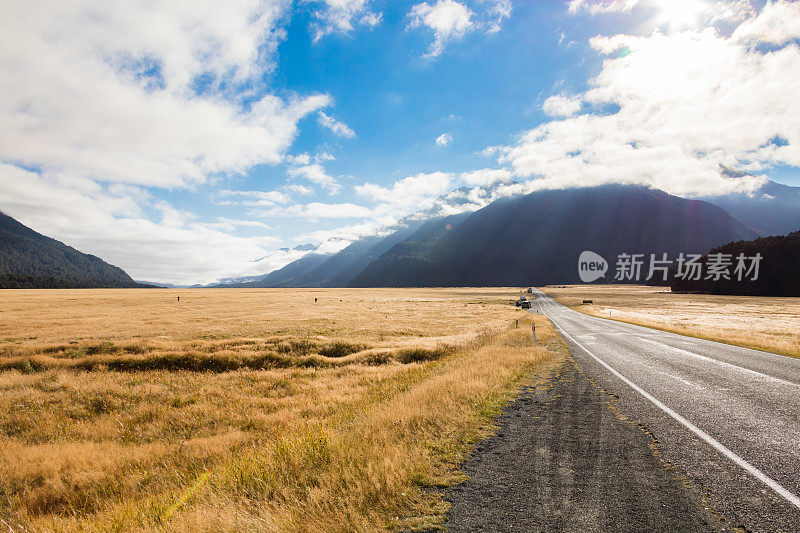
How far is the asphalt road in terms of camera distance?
465cm

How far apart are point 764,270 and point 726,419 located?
128703 millimetres

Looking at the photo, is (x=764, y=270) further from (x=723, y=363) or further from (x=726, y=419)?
(x=726, y=419)

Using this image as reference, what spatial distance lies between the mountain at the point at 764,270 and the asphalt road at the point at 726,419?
113 metres

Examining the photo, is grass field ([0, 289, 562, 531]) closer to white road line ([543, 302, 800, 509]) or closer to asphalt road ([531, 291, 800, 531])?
asphalt road ([531, 291, 800, 531])

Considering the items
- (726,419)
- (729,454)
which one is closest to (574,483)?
(729,454)

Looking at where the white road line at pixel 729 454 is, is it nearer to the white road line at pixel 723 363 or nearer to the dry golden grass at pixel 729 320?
the white road line at pixel 723 363

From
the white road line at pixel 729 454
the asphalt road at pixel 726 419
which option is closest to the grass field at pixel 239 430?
the asphalt road at pixel 726 419

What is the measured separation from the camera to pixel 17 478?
8.46 m

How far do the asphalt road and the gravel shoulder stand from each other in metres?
0.35

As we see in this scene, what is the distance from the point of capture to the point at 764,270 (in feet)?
311

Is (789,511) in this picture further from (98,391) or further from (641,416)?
(98,391)

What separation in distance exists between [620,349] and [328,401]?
15886 millimetres

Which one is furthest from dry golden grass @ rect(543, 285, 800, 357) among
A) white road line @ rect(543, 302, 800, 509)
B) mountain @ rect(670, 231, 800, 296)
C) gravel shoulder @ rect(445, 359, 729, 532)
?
mountain @ rect(670, 231, 800, 296)

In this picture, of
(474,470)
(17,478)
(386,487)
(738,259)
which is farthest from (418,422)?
(738,259)
